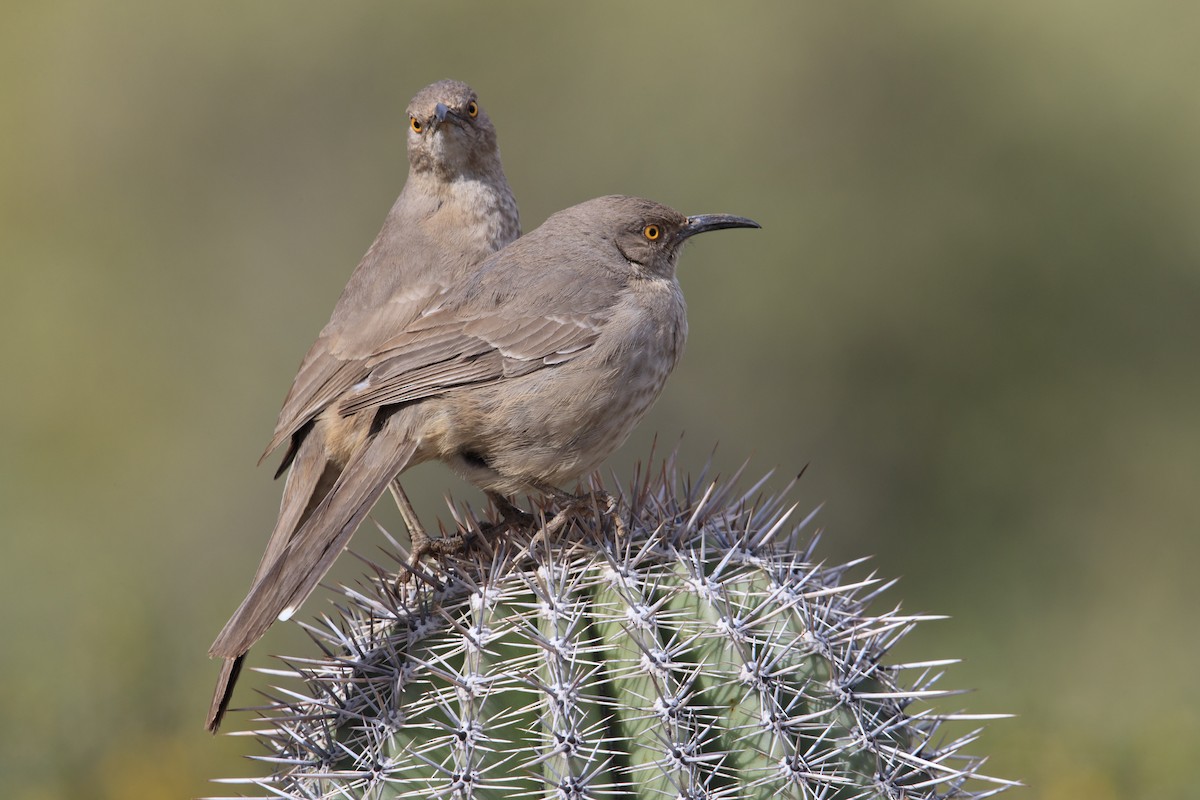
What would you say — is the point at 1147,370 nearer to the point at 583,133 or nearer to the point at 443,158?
the point at 583,133

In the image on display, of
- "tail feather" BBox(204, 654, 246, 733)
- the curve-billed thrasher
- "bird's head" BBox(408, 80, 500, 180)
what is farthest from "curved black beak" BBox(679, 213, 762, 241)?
"tail feather" BBox(204, 654, 246, 733)

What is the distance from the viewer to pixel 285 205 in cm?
1082

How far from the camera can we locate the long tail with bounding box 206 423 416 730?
3.27 metres

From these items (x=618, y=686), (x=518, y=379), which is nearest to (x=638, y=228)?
(x=518, y=379)

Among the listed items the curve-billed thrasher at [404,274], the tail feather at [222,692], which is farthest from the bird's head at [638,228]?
the tail feather at [222,692]

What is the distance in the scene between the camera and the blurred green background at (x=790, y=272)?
10.0 m

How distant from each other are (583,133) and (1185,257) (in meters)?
4.77

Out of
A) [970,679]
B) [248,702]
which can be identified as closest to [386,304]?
[248,702]

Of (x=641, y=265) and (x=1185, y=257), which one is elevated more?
(x=641, y=265)

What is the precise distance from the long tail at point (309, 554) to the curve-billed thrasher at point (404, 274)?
121 mm

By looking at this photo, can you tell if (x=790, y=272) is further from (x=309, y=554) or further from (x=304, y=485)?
(x=309, y=554)

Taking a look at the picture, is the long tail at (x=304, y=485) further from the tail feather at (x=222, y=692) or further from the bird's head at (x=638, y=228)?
the bird's head at (x=638, y=228)

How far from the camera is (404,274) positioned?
4754 millimetres

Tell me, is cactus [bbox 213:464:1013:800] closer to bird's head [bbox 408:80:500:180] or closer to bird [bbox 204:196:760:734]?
bird [bbox 204:196:760:734]
